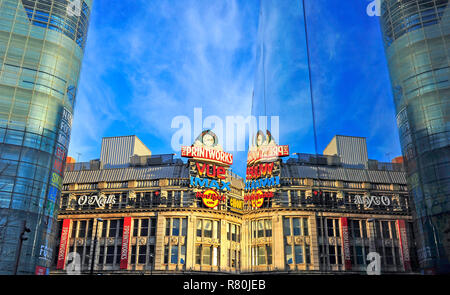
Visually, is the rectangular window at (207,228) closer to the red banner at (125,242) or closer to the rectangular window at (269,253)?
the rectangular window at (269,253)

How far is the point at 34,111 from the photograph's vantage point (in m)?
36.5

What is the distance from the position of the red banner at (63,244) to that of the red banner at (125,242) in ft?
31.3

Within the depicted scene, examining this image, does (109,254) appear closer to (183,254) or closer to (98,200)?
(98,200)

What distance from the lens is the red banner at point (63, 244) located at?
55.4 m

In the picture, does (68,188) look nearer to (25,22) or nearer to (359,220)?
(25,22)

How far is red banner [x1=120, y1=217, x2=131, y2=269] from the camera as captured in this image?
177ft

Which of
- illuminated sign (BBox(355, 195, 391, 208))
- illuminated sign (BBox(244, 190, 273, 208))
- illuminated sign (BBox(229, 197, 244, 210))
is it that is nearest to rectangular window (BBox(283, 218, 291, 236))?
illuminated sign (BBox(244, 190, 273, 208))

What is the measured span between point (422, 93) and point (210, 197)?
40012 millimetres

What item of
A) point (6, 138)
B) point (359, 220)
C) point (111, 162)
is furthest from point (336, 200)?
point (6, 138)

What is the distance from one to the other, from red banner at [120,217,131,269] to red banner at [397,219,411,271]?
1673 inches

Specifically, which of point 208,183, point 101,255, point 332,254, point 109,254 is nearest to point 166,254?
point 109,254

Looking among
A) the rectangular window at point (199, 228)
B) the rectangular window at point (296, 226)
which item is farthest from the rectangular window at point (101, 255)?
the rectangular window at point (296, 226)

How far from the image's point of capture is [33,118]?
36.3 m
